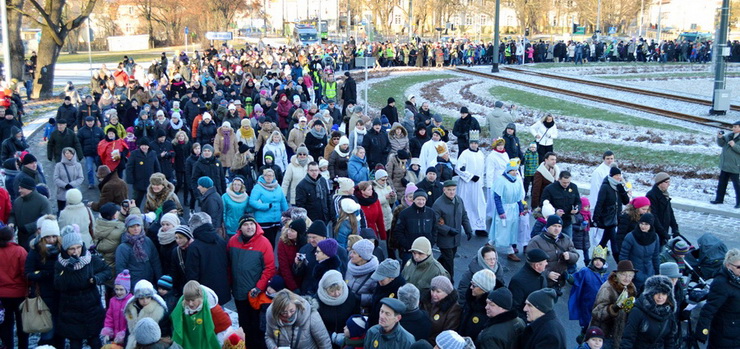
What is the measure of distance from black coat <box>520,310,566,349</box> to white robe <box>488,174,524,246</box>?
5262 mm

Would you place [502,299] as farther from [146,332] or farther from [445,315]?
[146,332]

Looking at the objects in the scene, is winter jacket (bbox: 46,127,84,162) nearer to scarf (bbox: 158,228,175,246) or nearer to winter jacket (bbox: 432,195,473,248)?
scarf (bbox: 158,228,175,246)

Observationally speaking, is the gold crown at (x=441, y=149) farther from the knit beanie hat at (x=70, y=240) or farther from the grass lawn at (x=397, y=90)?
the grass lawn at (x=397, y=90)

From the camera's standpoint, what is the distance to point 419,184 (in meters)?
11.0

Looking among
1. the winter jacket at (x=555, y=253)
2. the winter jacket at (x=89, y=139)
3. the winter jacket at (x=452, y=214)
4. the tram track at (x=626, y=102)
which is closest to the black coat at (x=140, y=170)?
the winter jacket at (x=89, y=139)

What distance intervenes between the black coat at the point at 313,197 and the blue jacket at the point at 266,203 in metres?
0.43

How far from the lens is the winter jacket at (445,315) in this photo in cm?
648

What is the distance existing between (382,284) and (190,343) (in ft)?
5.60

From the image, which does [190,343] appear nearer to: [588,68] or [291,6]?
[588,68]

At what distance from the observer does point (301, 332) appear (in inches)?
238

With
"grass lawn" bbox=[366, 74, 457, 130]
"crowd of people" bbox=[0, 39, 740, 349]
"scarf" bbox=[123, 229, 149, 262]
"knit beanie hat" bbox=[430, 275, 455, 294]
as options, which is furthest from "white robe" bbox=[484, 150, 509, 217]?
"grass lawn" bbox=[366, 74, 457, 130]

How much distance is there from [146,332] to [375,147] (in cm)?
856

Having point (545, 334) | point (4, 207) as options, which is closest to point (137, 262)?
point (4, 207)

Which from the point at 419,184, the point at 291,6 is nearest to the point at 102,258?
the point at 419,184
